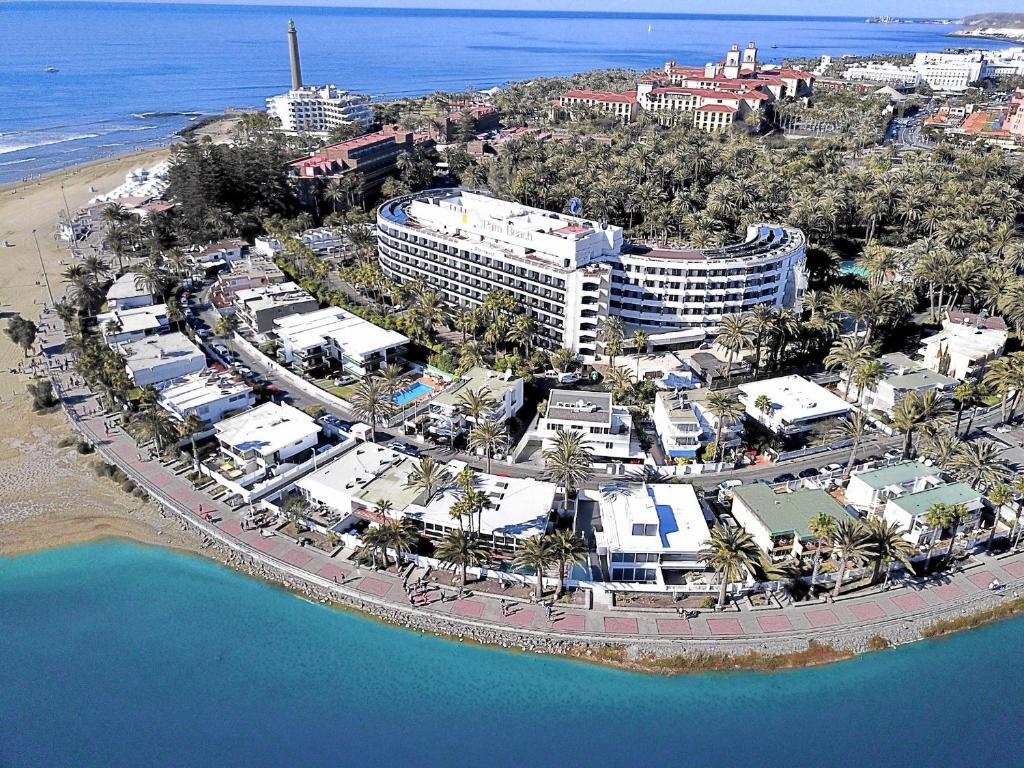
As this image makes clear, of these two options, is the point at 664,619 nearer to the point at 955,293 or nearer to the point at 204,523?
the point at 204,523

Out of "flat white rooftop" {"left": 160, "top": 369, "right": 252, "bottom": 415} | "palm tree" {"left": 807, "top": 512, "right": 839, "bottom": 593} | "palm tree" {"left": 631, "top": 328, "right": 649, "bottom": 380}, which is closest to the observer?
"palm tree" {"left": 807, "top": 512, "right": 839, "bottom": 593}

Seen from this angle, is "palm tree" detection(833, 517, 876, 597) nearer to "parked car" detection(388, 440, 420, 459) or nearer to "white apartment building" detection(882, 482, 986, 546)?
"white apartment building" detection(882, 482, 986, 546)

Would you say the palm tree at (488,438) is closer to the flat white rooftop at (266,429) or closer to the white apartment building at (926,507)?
the flat white rooftop at (266,429)

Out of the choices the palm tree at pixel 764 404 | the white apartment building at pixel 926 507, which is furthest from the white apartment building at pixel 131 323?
the white apartment building at pixel 926 507

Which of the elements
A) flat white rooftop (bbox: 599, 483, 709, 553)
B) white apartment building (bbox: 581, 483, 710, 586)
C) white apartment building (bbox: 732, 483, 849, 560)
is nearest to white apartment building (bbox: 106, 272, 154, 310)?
flat white rooftop (bbox: 599, 483, 709, 553)

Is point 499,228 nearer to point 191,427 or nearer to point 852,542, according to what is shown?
point 191,427

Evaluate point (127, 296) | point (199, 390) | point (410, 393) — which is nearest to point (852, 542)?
point (410, 393)

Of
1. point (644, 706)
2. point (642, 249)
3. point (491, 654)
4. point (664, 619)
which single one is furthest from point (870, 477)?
point (642, 249)
